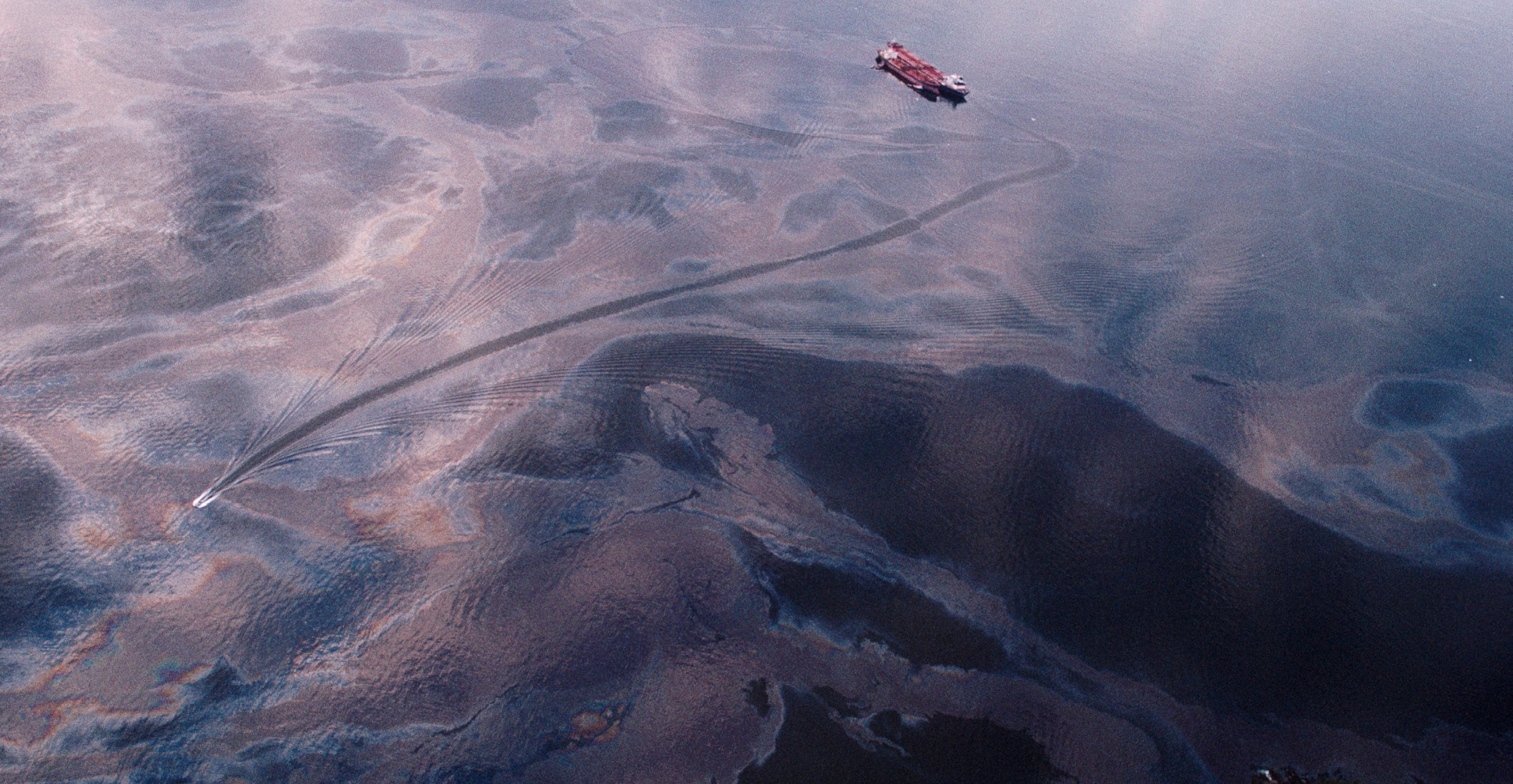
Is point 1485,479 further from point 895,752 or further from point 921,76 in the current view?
point 921,76

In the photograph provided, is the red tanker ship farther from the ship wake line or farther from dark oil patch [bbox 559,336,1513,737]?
dark oil patch [bbox 559,336,1513,737]

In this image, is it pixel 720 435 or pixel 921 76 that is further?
pixel 921 76

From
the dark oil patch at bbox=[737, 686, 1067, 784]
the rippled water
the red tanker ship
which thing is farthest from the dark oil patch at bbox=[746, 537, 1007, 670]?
the red tanker ship

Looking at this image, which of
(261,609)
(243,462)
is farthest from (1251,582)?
(243,462)

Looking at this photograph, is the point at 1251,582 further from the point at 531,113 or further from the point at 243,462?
the point at 531,113

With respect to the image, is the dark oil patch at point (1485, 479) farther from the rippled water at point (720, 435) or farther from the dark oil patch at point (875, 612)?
the dark oil patch at point (875, 612)

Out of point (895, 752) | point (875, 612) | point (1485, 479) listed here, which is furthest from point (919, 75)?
point (895, 752)

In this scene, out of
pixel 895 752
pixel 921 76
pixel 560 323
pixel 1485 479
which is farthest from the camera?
pixel 921 76
